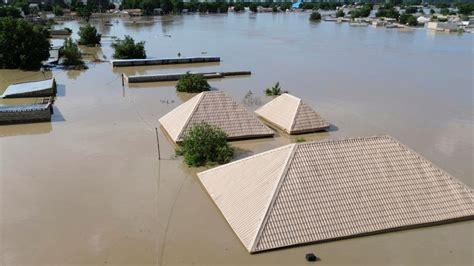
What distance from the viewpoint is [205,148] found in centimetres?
1698

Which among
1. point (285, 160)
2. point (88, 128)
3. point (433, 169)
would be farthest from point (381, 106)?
point (88, 128)

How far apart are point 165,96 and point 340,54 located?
26.4 metres

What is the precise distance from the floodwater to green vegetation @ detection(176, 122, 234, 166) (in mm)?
613

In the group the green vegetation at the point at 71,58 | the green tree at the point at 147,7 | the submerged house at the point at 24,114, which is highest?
the green tree at the point at 147,7

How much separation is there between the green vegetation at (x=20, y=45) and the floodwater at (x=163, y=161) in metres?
1.16

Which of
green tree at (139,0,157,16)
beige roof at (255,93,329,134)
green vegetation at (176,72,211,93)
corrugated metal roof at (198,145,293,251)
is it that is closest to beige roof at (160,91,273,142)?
beige roof at (255,93,329,134)

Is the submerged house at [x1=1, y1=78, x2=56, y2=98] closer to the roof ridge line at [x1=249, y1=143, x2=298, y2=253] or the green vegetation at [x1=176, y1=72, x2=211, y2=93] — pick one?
the green vegetation at [x1=176, y1=72, x2=211, y2=93]

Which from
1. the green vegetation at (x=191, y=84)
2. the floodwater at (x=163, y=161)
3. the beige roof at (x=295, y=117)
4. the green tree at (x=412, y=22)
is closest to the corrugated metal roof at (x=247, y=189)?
the floodwater at (x=163, y=161)

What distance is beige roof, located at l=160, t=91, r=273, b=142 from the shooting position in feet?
62.8

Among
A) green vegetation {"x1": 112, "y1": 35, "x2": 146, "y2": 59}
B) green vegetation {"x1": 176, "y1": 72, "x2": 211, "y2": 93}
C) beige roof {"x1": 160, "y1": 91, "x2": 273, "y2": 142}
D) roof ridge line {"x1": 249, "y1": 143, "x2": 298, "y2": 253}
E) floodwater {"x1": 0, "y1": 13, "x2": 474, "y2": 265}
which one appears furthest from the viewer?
green vegetation {"x1": 112, "y1": 35, "x2": 146, "y2": 59}

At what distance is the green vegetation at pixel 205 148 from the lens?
16984mm

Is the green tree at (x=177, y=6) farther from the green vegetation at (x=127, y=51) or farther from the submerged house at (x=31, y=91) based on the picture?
the submerged house at (x=31, y=91)

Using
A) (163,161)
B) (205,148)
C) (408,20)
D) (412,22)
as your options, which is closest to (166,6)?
(408,20)

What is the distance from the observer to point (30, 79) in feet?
109
